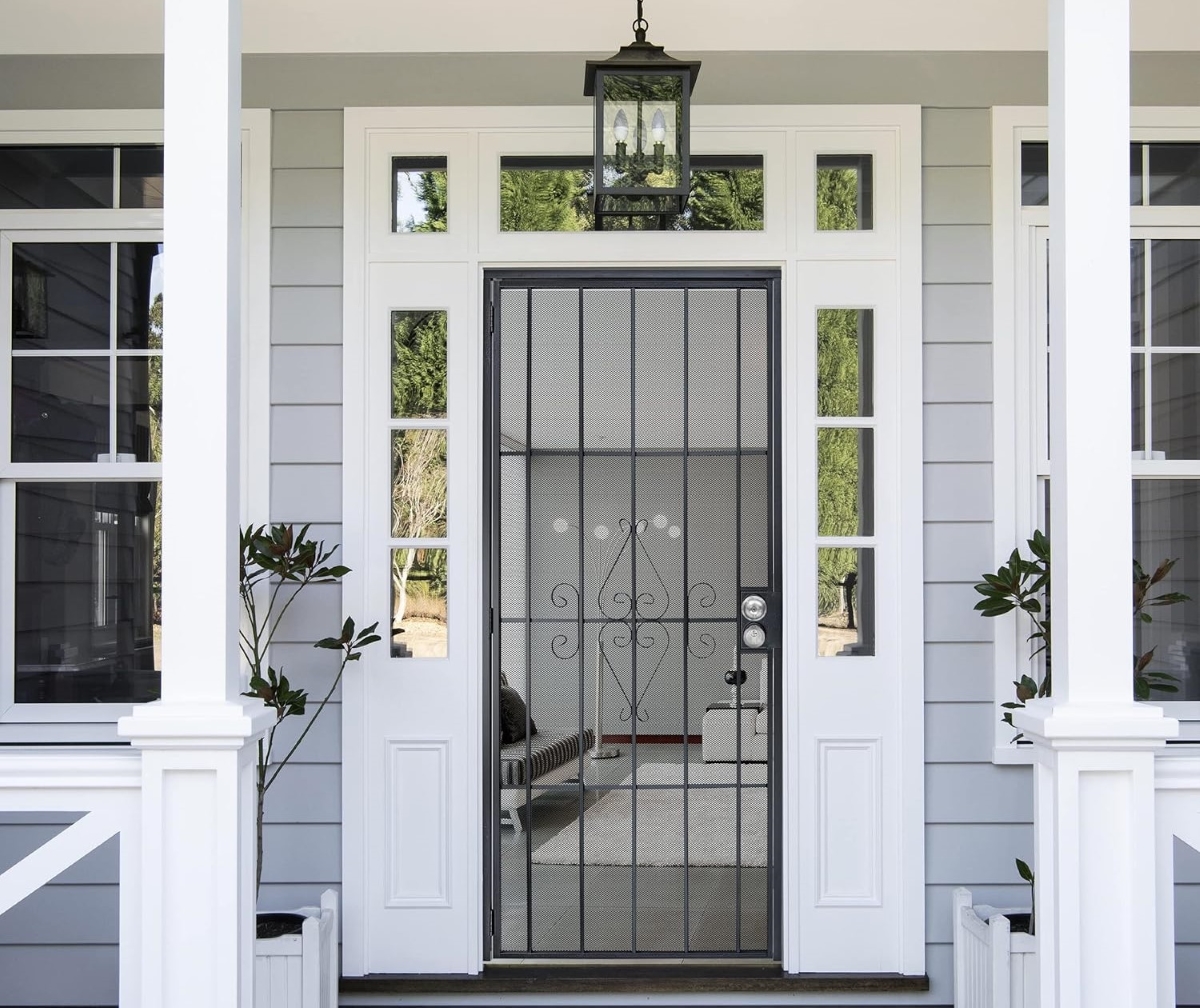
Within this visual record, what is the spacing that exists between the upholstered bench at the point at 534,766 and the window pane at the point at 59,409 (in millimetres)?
1610

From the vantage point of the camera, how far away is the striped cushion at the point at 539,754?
3.62 metres

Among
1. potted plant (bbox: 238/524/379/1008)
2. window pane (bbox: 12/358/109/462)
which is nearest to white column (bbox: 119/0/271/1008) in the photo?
potted plant (bbox: 238/524/379/1008)

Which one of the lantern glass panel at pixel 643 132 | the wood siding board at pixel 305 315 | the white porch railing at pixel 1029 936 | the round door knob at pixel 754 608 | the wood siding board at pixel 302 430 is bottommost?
the white porch railing at pixel 1029 936

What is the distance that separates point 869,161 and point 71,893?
335 cm

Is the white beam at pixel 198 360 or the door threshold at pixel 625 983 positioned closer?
the white beam at pixel 198 360

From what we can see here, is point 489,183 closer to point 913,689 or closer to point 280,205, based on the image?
point 280,205

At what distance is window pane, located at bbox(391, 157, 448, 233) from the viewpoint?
3.61 metres

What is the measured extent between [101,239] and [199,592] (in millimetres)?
1852

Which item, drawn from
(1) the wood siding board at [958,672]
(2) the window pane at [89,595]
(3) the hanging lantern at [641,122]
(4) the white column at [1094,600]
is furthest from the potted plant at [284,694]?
(4) the white column at [1094,600]

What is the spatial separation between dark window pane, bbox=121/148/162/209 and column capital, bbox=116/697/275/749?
79.2 inches

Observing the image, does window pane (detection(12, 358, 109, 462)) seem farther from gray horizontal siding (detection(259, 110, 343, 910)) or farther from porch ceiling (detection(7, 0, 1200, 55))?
porch ceiling (detection(7, 0, 1200, 55))

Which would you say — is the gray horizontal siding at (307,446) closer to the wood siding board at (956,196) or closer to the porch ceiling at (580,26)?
the porch ceiling at (580,26)

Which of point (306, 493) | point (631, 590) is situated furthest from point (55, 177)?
point (631, 590)

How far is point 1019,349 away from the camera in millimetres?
3553
